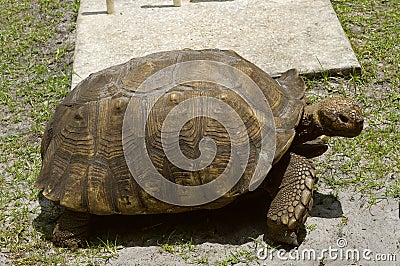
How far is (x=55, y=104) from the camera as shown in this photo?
5.65 metres

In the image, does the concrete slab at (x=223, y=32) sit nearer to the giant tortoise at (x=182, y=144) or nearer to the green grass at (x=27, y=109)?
the green grass at (x=27, y=109)

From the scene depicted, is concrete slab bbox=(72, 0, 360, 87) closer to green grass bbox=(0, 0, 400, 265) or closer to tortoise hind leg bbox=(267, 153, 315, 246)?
green grass bbox=(0, 0, 400, 265)

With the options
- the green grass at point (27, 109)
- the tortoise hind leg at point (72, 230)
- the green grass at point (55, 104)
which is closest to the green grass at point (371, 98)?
the green grass at point (55, 104)

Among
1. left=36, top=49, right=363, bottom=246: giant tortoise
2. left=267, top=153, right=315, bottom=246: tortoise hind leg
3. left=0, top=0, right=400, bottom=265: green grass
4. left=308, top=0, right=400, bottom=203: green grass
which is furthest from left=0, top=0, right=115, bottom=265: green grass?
left=308, top=0, right=400, bottom=203: green grass

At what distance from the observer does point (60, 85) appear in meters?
5.87

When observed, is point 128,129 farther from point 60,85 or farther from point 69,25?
point 69,25

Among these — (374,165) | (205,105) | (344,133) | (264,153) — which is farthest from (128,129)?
(374,165)

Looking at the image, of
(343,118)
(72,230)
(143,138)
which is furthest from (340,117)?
(72,230)

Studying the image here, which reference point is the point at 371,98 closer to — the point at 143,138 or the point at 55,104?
the point at 143,138

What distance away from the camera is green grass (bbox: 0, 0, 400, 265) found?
14.2 feet

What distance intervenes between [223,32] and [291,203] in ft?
8.41

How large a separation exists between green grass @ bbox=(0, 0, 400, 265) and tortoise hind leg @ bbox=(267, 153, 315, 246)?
250 mm

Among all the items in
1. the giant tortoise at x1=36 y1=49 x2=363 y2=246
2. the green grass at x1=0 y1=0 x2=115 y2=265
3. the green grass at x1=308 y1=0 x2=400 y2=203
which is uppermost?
the giant tortoise at x1=36 y1=49 x2=363 y2=246

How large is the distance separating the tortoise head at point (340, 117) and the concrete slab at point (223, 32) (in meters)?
1.39
